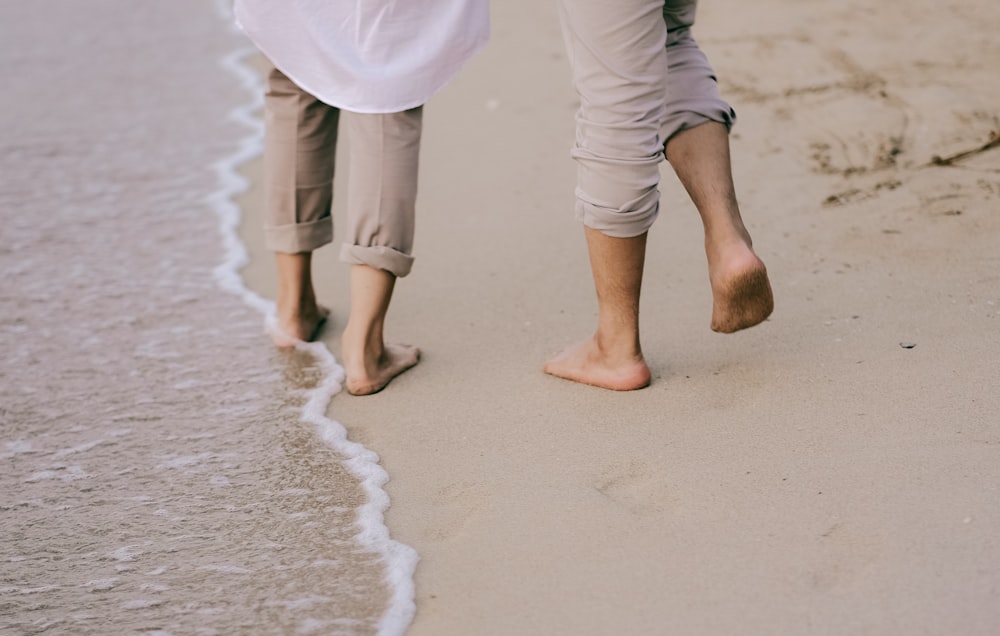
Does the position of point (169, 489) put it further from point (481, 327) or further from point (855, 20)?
point (855, 20)

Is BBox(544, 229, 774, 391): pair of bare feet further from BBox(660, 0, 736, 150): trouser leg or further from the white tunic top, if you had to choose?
the white tunic top

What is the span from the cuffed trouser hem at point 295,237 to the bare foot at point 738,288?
3.19ft

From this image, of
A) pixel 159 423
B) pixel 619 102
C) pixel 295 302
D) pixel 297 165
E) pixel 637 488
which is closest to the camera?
pixel 637 488

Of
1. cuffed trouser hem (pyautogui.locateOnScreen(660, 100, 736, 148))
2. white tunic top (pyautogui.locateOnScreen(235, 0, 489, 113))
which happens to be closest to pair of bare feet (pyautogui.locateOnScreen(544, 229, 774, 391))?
cuffed trouser hem (pyautogui.locateOnScreen(660, 100, 736, 148))

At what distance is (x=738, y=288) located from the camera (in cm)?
222

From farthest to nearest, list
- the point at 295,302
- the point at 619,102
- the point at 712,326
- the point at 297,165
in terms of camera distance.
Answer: the point at 295,302
the point at 297,165
the point at 712,326
the point at 619,102

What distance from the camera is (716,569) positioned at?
182cm

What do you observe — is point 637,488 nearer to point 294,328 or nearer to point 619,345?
point 619,345

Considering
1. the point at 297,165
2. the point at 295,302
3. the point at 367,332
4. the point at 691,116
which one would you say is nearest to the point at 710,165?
the point at 691,116

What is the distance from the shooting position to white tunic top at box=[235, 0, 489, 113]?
2.37m

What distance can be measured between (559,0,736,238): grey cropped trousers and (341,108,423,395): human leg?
1.37 feet

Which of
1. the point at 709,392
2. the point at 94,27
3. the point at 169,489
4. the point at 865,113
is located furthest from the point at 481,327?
the point at 94,27

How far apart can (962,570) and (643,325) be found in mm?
1126

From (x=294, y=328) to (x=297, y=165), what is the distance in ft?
1.38
